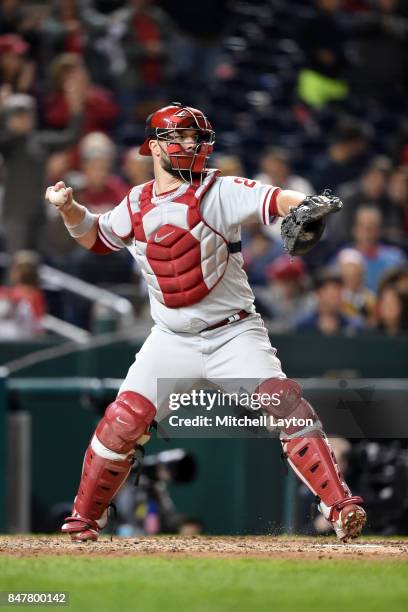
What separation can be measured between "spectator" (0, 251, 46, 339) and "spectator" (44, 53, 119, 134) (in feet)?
8.00

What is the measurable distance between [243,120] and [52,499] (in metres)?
6.10

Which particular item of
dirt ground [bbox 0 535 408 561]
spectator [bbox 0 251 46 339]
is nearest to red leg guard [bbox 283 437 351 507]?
dirt ground [bbox 0 535 408 561]

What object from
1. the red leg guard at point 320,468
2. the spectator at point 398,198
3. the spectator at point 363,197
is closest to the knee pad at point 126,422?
the red leg guard at point 320,468

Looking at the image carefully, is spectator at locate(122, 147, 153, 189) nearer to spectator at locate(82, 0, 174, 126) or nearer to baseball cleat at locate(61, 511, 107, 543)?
spectator at locate(82, 0, 174, 126)

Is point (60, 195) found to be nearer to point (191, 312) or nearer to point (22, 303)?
point (191, 312)

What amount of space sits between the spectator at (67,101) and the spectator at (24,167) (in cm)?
32

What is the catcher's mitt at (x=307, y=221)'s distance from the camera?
500 centimetres

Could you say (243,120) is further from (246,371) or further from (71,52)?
(246,371)

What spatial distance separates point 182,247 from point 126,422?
722mm

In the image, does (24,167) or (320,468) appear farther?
(24,167)

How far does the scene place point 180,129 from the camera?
5.48 meters

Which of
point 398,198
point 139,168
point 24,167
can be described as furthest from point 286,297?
point 24,167

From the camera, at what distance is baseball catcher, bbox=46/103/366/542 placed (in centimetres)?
533

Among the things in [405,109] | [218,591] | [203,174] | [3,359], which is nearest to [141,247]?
[203,174]
